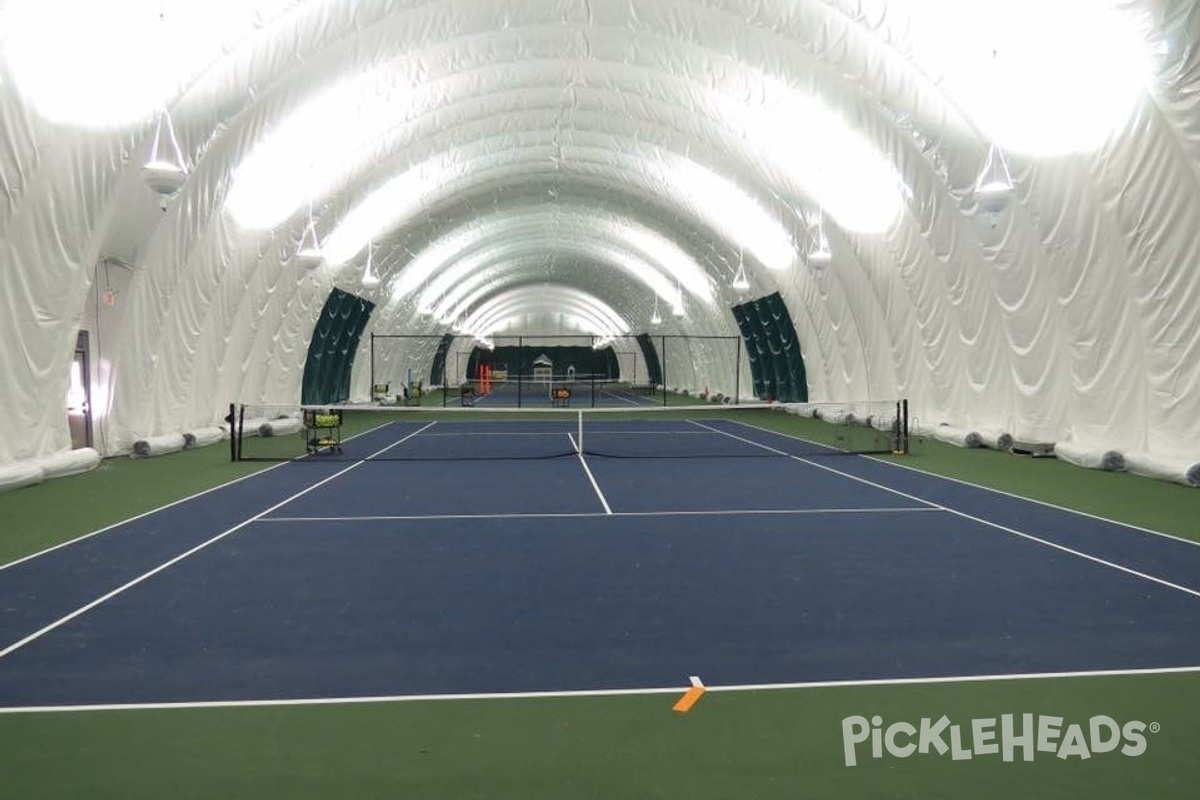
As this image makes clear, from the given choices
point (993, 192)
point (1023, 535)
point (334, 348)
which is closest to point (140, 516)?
point (1023, 535)

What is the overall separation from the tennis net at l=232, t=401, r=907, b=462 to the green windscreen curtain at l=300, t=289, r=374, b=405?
2.20m

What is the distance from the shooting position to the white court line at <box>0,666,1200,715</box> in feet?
18.7

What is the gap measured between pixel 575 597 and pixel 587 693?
8.03 ft

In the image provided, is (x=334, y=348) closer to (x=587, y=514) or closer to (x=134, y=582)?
(x=587, y=514)

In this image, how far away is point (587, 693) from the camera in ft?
19.6

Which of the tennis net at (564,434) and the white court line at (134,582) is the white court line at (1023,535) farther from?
the white court line at (134,582)

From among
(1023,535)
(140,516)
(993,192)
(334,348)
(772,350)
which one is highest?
(993,192)

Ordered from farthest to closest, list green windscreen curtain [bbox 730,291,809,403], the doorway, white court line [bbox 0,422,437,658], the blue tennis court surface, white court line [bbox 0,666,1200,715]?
green windscreen curtain [bbox 730,291,809,403] < the doorway < white court line [bbox 0,422,437,658] < the blue tennis court surface < white court line [bbox 0,666,1200,715]

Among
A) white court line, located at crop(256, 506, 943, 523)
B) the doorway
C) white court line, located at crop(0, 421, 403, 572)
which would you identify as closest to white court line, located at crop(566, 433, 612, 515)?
white court line, located at crop(256, 506, 943, 523)

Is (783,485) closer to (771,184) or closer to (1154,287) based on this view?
(1154,287)

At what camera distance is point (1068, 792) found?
4594 millimetres

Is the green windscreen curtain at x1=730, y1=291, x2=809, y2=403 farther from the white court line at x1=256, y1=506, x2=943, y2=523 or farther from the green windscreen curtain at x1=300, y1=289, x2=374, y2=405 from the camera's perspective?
the white court line at x1=256, y1=506, x2=943, y2=523

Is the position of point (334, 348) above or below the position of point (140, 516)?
above

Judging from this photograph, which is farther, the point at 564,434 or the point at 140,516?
the point at 564,434
